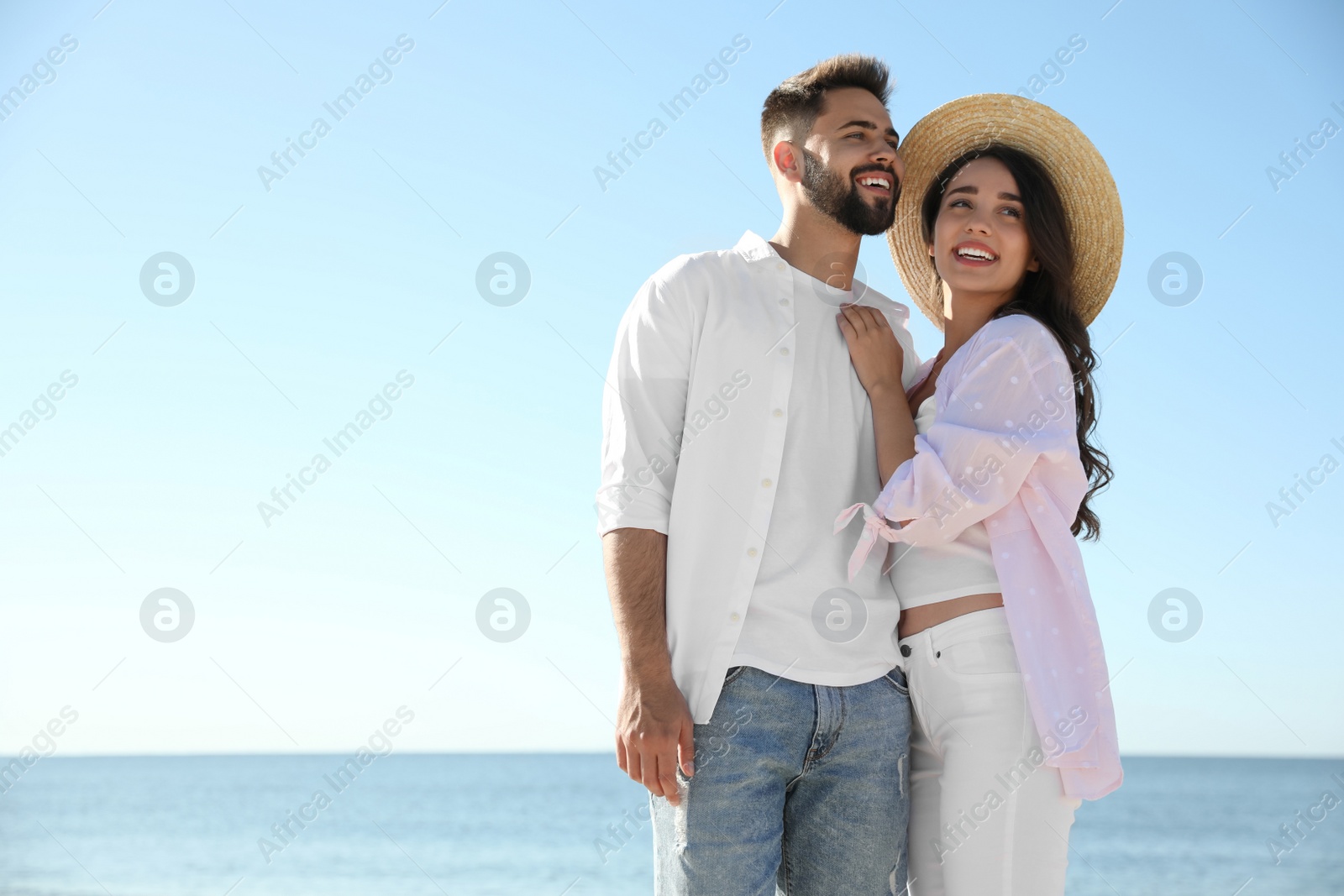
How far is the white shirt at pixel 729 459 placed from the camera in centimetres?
268

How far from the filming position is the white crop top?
2.82 meters

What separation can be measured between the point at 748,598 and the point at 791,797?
505 millimetres

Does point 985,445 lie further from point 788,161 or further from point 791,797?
point 788,161

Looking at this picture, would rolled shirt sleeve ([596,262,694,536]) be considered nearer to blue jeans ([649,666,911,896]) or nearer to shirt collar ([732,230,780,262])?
shirt collar ([732,230,780,262])

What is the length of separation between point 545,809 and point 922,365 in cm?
A: 2992

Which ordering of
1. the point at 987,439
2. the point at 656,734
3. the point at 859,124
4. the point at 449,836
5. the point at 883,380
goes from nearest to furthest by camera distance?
the point at 656,734 < the point at 987,439 < the point at 883,380 < the point at 859,124 < the point at 449,836

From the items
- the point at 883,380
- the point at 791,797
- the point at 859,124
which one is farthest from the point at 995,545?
the point at 859,124

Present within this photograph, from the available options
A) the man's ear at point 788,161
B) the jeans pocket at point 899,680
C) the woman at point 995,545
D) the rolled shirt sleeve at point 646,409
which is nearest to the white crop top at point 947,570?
the woman at point 995,545

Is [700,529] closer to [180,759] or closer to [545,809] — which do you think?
[545,809]

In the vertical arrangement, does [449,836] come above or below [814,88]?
below

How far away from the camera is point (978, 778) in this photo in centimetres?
265

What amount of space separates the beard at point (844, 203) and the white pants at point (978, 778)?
1.20m

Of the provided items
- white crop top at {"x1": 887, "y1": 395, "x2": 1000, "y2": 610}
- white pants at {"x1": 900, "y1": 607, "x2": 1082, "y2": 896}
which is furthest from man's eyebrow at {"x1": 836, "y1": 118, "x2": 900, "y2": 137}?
white pants at {"x1": 900, "y1": 607, "x2": 1082, "y2": 896}

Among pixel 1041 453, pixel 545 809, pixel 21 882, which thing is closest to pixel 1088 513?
pixel 1041 453
